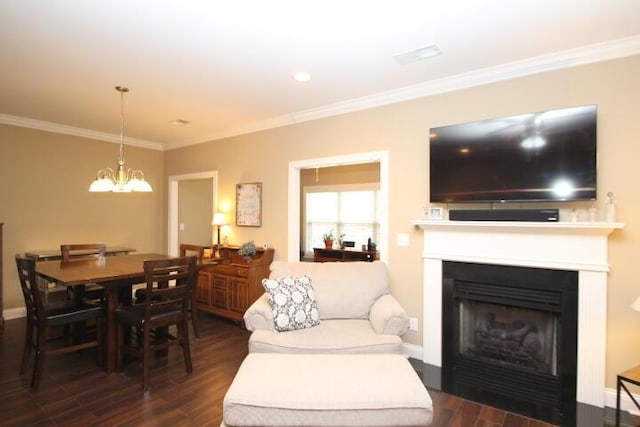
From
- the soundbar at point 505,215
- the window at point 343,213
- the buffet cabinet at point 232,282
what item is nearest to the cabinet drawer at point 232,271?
the buffet cabinet at point 232,282

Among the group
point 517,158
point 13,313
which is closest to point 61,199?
point 13,313

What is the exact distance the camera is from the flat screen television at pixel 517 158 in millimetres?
2471

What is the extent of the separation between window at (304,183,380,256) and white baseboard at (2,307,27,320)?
4411 mm

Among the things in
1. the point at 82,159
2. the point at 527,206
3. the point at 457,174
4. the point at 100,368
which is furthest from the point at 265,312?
the point at 82,159

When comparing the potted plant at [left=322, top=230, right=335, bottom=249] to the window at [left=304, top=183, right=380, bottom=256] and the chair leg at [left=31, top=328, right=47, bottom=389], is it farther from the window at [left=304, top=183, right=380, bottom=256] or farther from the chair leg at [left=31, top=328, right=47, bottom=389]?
the chair leg at [left=31, top=328, right=47, bottom=389]

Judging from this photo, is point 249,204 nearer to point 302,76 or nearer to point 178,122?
point 178,122

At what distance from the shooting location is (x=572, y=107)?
256 centimetres

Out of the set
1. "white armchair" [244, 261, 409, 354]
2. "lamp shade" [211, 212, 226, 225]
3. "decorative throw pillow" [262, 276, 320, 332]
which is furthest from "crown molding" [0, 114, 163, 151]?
"decorative throw pillow" [262, 276, 320, 332]

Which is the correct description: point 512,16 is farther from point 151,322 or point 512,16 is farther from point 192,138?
point 192,138

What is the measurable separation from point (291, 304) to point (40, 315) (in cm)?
200

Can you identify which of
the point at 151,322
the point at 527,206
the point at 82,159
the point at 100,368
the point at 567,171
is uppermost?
the point at 82,159

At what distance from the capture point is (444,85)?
312cm

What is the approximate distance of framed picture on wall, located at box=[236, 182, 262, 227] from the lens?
459cm

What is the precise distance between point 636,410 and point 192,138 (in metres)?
5.82
